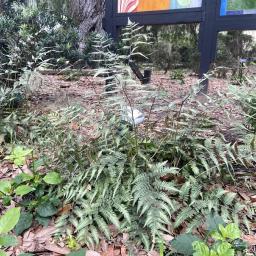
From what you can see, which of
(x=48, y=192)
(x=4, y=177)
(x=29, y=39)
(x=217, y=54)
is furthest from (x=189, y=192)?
(x=217, y=54)

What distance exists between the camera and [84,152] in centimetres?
245

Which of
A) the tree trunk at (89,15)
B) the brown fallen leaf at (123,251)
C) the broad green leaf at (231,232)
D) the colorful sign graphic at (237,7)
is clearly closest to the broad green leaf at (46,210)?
the brown fallen leaf at (123,251)

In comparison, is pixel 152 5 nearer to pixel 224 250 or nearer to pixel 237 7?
pixel 237 7

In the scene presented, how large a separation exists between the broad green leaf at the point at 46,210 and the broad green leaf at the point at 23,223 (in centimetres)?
6

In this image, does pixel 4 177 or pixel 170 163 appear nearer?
pixel 170 163

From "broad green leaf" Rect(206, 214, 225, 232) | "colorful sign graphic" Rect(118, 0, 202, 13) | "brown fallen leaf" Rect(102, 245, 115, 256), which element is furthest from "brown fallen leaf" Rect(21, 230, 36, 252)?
"colorful sign graphic" Rect(118, 0, 202, 13)

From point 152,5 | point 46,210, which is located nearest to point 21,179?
point 46,210

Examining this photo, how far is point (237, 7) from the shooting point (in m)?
4.85

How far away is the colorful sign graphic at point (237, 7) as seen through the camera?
471cm

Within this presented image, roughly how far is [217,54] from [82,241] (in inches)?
176

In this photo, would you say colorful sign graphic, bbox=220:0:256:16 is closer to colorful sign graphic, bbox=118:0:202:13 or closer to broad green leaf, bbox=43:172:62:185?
colorful sign graphic, bbox=118:0:202:13

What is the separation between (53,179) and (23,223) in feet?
1.02

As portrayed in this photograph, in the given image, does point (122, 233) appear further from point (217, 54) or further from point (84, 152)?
point (217, 54)

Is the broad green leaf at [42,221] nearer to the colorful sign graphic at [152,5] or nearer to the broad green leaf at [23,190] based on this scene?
the broad green leaf at [23,190]
